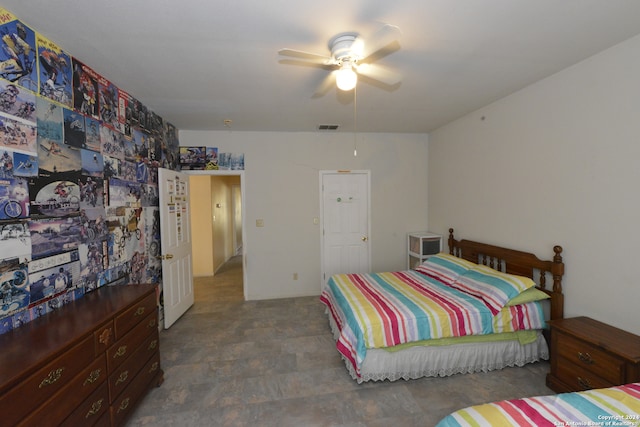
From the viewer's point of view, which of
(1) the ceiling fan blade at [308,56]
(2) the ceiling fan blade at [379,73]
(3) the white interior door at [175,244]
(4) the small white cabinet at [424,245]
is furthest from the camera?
(4) the small white cabinet at [424,245]

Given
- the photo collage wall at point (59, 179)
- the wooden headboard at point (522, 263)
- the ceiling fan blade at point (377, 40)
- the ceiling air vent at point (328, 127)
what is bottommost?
the wooden headboard at point (522, 263)

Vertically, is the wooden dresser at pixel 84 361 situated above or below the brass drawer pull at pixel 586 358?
above

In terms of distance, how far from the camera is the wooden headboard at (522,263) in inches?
98.2

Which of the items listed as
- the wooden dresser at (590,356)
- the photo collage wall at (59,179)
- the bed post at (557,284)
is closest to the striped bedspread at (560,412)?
the wooden dresser at (590,356)

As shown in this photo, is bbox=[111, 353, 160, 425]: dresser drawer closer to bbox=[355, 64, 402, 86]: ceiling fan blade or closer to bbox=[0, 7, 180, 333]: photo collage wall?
bbox=[0, 7, 180, 333]: photo collage wall

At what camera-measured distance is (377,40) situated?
5.16 ft

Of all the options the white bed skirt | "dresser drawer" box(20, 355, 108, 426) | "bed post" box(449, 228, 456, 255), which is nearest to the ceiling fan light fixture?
the white bed skirt

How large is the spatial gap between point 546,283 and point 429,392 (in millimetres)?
1552

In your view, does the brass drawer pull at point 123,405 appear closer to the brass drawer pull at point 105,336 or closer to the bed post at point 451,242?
the brass drawer pull at point 105,336

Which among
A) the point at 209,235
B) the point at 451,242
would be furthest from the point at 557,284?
the point at 209,235

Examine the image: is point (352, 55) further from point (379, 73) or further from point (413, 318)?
point (413, 318)

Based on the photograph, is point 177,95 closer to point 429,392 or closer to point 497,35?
point 497,35

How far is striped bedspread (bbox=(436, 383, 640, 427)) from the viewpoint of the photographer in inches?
45.8

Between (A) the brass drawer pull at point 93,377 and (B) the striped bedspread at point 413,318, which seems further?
(B) the striped bedspread at point 413,318
